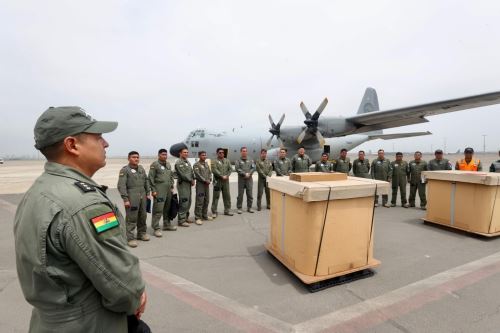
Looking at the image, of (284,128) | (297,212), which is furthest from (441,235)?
(284,128)

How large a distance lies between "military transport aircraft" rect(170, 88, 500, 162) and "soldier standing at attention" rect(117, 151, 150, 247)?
7.41 feet

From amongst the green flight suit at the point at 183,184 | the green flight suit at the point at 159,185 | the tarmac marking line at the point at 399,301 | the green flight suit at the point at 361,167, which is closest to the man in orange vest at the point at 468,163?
the green flight suit at the point at 361,167

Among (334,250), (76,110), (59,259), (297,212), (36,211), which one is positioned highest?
(76,110)

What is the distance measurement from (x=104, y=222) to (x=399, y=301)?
300cm

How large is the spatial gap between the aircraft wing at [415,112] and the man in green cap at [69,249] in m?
10.7

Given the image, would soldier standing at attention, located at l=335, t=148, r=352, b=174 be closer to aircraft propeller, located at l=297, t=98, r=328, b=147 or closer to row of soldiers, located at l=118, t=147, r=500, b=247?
row of soldiers, located at l=118, t=147, r=500, b=247

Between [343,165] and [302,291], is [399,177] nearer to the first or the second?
[343,165]

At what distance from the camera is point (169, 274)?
364 centimetres

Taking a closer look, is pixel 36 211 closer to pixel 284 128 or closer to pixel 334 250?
pixel 334 250

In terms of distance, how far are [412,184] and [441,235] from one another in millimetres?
3362

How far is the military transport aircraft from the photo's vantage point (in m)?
9.78

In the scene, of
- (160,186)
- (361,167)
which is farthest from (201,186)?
(361,167)

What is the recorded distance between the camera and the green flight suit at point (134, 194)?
4957 millimetres

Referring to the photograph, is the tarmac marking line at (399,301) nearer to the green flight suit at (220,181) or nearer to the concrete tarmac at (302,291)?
the concrete tarmac at (302,291)
